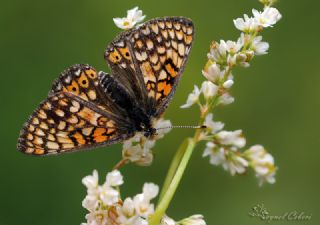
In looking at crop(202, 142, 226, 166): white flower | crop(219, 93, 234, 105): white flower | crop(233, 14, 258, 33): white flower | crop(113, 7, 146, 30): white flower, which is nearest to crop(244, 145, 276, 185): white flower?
crop(202, 142, 226, 166): white flower

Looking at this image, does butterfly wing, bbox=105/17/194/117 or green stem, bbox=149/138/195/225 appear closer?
green stem, bbox=149/138/195/225

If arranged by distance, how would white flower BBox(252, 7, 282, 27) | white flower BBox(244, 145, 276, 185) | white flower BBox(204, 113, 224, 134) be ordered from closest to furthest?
white flower BBox(252, 7, 282, 27) < white flower BBox(204, 113, 224, 134) < white flower BBox(244, 145, 276, 185)

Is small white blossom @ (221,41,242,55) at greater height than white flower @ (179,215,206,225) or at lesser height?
greater

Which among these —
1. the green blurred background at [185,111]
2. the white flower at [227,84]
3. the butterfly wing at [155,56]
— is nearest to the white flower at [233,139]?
the white flower at [227,84]

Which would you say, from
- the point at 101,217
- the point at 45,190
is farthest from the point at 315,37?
the point at 101,217

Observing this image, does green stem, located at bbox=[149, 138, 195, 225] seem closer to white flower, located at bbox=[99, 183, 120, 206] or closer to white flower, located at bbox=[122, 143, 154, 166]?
→ white flower, located at bbox=[99, 183, 120, 206]

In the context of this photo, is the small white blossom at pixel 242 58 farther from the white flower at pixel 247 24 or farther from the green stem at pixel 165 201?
the green stem at pixel 165 201

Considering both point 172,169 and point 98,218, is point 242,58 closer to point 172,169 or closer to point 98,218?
point 172,169
